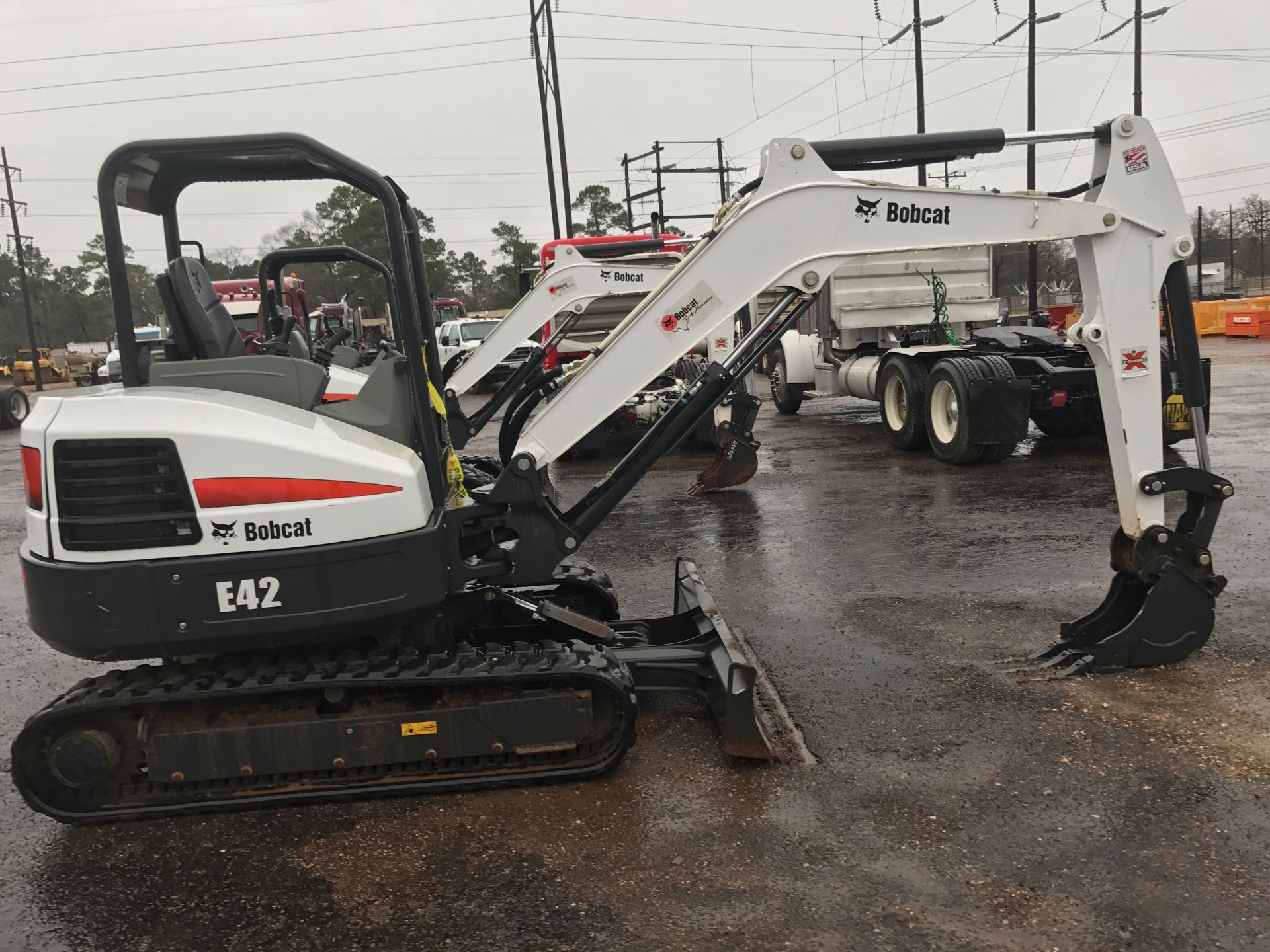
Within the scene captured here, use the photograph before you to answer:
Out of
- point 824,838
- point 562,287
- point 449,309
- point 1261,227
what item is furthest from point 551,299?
point 1261,227

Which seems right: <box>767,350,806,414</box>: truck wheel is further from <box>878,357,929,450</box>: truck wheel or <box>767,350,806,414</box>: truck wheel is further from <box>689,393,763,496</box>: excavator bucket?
<box>689,393,763,496</box>: excavator bucket

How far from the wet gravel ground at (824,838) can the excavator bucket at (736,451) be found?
12.7 ft

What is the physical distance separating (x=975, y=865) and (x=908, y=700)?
51.8 inches

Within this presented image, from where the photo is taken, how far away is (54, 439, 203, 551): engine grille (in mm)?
3354

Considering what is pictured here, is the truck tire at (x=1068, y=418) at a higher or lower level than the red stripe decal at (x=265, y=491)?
lower

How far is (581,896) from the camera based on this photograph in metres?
2.96

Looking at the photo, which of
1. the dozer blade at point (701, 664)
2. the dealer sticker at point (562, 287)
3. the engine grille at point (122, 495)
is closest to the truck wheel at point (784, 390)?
the dealer sticker at point (562, 287)

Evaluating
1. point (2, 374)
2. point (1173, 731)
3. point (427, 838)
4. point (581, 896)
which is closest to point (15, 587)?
point (427, 838)

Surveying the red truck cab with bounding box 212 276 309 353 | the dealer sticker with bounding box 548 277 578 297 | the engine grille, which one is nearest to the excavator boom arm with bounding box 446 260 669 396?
the dealer sticker with bounding box 548 277 578 297

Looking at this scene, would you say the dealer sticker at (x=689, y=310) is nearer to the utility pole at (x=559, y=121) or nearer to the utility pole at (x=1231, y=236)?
the utility pole at (x=559, y=121)

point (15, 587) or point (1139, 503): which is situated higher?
point (1139, 503)

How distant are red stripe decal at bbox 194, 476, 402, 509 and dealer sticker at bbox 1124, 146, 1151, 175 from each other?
3.49 meters

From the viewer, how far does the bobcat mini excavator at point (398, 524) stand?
340cm

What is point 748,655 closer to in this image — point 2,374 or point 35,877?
point 35,877
